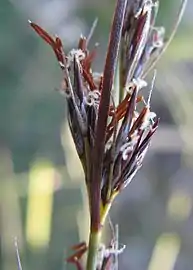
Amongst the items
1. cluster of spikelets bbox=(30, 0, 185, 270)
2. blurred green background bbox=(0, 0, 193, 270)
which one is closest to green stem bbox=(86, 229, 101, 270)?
cluster of spikelets bbox=(30, 0, 185, 270)

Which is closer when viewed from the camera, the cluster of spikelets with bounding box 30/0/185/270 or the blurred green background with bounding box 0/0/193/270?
the cluster of spikelets with bounding box 30/0/185/270

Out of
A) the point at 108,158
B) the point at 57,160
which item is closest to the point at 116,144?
the point at 108,158

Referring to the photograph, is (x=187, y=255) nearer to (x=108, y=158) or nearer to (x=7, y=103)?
(x=7, y=103)

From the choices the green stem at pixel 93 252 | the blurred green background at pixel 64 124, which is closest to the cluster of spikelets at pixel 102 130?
the green stem at pixel 93 252

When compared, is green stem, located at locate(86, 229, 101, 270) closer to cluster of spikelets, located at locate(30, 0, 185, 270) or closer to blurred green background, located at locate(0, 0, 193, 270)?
cluster of spikelets, located at locate(30, 0, 185, 270)

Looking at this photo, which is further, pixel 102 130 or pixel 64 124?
pixel 64 124

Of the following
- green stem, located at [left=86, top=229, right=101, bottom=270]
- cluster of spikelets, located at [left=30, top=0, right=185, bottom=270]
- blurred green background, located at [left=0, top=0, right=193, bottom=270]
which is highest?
blurred green background, located at [left=0, top=0, right=193, bottom=270]

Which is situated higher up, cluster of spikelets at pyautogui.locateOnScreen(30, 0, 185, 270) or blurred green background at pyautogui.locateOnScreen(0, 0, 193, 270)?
blurred green background at pyautogui.locateOnScreen(0, 0, 193, 270)

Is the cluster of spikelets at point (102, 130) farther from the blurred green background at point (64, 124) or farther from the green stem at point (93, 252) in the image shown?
the blurred green background at point (64, 124)

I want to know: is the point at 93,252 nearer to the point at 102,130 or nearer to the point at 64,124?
the point at 102,130

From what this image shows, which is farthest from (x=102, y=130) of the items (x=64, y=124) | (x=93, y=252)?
(x=64, y=124)
